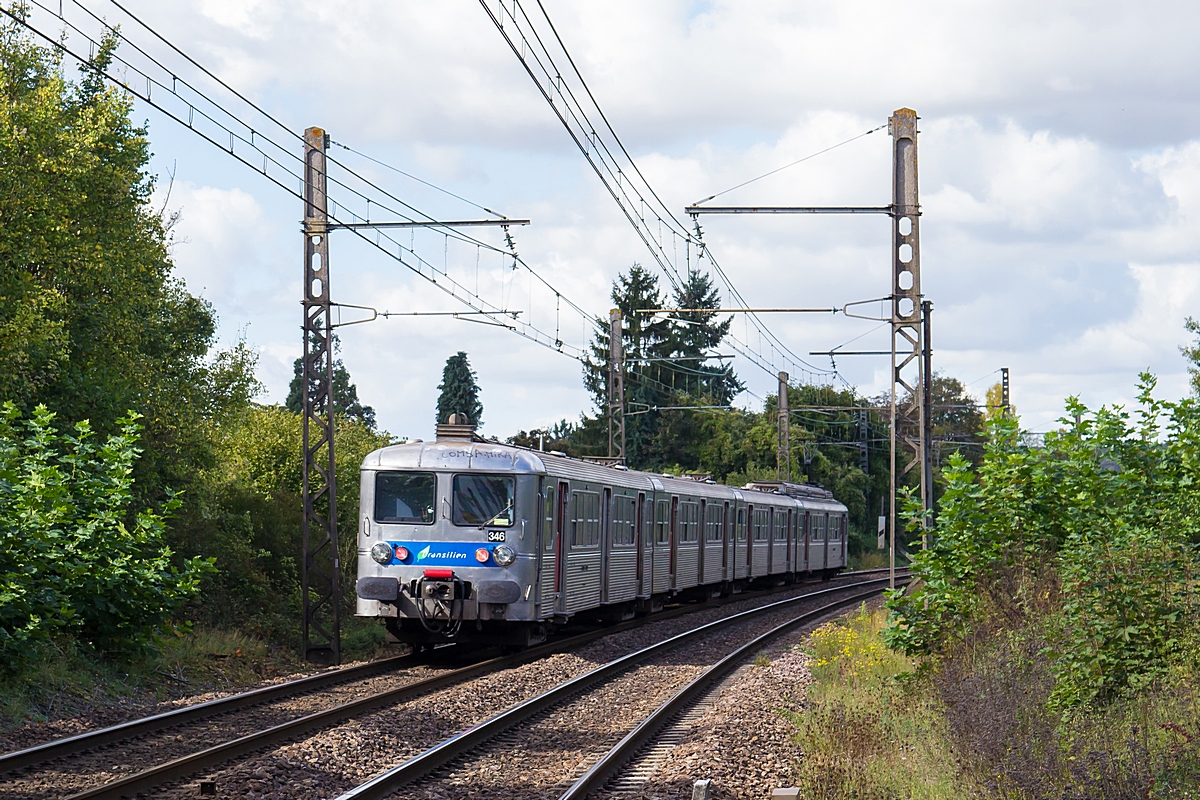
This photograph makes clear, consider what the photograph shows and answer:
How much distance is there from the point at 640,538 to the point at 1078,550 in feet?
47.5

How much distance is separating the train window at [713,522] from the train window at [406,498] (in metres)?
13.6

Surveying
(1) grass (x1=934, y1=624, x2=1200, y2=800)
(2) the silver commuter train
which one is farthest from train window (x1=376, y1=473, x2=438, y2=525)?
(1) grass (x1=934, y1=624, x2=1200, y2=800)

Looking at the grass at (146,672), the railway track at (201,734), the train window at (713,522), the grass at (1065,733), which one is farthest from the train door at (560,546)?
the train window at (713,522)

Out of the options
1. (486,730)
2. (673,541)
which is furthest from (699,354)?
(486,730)

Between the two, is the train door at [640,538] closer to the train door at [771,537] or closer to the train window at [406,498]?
the train window at [406,498]

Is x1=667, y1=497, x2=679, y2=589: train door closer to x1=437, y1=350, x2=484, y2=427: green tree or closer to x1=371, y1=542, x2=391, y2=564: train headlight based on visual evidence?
x1=371, y1=542, x2=391, y2=564: train headlight

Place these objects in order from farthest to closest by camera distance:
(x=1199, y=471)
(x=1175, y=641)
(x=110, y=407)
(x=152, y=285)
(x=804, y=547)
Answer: (x=804, y=547), (x=152, y=285), (x=110, y=407), (x=1199, y=471), (x=1175, y=641)

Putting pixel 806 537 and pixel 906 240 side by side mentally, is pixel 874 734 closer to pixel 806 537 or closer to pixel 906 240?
pixel 906 240

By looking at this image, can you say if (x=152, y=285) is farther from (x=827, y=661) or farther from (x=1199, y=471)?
(x=1199, y=471)

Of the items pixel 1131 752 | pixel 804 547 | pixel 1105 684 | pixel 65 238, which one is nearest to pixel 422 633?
pixel 65 238

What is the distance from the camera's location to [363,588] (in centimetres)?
1811

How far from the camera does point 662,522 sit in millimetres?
27031

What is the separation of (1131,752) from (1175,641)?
2354 mm

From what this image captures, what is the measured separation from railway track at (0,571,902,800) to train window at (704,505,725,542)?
574 inches
